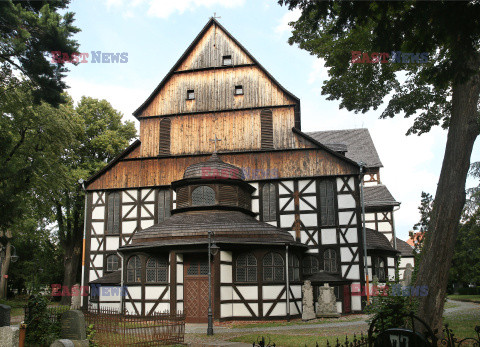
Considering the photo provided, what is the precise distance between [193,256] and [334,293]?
794 cm

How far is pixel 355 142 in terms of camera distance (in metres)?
38.2

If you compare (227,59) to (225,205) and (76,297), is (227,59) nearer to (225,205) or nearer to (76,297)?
(225,205)

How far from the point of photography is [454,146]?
10.7 metres

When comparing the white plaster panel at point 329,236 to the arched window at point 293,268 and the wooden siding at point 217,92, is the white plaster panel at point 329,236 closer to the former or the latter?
the arched window at point 293,268

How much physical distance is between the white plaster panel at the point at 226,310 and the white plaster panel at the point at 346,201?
8.68 metres

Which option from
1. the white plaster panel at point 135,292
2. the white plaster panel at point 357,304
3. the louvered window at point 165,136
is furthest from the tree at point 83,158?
the white plaster panel at point 357,304

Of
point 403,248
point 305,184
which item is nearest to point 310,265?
point 305,184

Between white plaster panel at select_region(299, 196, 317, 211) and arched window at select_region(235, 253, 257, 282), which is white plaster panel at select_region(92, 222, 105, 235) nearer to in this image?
arched window at select_region(235, 253, 257, 282)

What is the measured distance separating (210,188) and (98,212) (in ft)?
27.9

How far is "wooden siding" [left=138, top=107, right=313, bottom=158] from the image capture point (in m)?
27.7

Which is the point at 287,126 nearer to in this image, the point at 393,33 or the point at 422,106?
the point at 422,106

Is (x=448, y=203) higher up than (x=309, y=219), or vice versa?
(x=309, y=219)

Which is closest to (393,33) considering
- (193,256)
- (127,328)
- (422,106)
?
(422,106)

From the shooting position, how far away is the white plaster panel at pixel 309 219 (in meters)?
26.1
